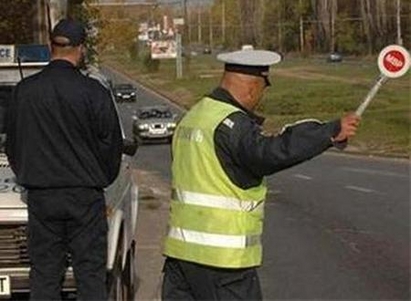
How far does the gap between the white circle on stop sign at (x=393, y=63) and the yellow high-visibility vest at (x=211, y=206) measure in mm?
958

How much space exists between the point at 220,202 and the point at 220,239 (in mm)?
167

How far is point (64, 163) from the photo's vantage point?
6.63 m

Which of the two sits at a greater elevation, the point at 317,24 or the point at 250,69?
the point at 250,69

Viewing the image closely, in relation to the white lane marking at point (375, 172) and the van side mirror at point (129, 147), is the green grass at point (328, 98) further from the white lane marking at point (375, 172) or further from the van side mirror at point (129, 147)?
the white lane marking at point (375, 172)

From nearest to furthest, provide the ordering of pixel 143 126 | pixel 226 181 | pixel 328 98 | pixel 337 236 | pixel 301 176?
1. pixel 226 181
2. pixel 337 236
3. pixel 301 176
4. pixel 143 126
5. pixel 328 98

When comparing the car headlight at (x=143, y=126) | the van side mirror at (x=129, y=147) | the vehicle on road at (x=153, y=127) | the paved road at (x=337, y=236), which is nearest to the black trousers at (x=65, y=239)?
the van side mirror at (x=129, y=147)

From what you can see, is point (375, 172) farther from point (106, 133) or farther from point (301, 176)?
point (106, 133)

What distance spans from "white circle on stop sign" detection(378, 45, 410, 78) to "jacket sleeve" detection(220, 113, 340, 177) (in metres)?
0.85

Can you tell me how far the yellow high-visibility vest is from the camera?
17.0 feet

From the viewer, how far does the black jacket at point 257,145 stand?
195 inches

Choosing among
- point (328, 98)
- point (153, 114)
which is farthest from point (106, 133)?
point (328, 98)

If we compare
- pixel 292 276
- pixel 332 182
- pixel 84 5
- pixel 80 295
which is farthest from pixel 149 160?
pixel 80 295

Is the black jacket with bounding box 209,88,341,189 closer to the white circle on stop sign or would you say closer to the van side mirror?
the white circle on stop sign

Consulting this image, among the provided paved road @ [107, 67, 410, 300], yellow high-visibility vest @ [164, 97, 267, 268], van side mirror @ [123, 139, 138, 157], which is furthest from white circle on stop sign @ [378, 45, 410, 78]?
paved road @ [107, 67, 410, 300]
